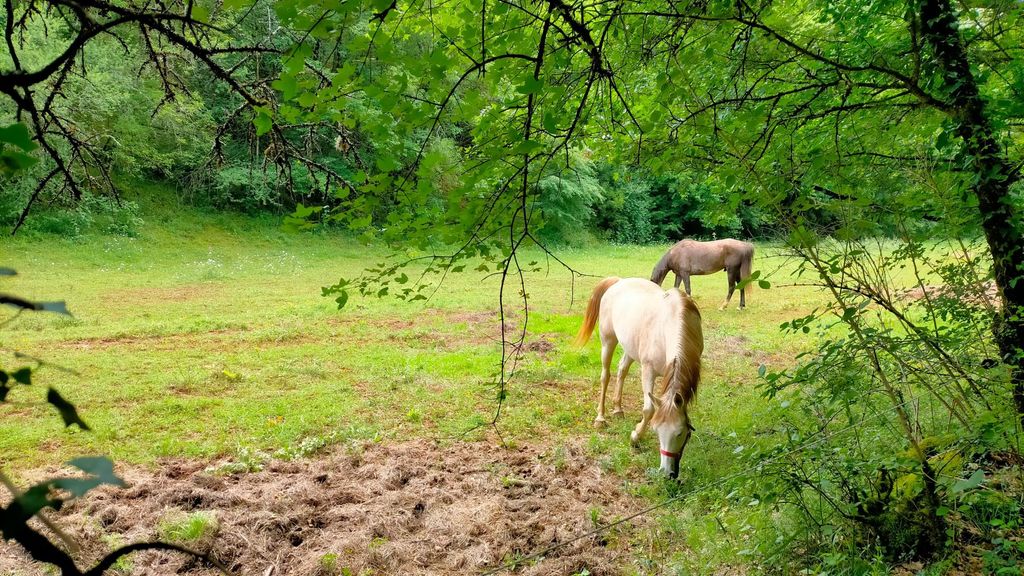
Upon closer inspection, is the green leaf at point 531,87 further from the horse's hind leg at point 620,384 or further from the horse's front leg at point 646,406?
the horse's hind leg at point 620,384

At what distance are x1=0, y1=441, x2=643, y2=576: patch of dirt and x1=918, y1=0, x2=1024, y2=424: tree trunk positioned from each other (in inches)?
87.4

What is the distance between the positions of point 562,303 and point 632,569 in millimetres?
8367

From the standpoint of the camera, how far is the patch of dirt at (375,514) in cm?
321

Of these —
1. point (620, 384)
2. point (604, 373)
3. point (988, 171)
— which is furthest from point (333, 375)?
point (988, 171)

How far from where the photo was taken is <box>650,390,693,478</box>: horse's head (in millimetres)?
3938

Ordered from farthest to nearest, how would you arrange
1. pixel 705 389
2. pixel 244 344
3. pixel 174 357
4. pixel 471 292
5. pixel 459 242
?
1. pixel 471 292
2. pixel 244 344
3. pixel 174 357
4. pixel 705 389
5. pixel 459 242

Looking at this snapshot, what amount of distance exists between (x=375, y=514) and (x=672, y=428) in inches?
81.5

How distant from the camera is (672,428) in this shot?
3.93 metres

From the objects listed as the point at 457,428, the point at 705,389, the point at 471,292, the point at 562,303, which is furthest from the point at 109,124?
A: the point at 705,389

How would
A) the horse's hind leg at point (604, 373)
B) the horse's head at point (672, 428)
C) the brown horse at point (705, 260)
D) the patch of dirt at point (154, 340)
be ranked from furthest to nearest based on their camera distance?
the brown horse at point (705, 260)
the patch of dirt at point (154, 340)
the horse's hind leg at point (604, 373)
the horse's head at point (672, 428)

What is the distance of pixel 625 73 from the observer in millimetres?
3193

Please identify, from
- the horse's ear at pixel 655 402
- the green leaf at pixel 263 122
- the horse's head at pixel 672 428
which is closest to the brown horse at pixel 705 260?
the horse's ear at pixel 655 402

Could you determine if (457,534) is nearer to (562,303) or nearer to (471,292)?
(562,303)

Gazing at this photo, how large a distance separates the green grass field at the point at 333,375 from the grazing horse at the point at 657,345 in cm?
31
